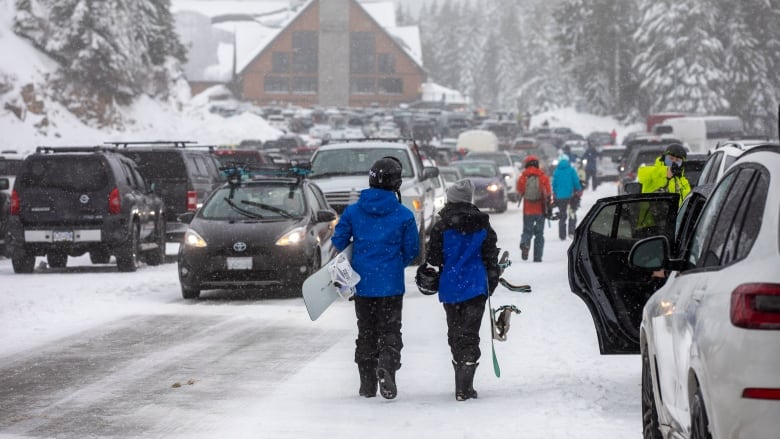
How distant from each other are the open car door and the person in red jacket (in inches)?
516

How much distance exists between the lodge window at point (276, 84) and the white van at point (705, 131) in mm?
66648

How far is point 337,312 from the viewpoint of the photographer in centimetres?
1691

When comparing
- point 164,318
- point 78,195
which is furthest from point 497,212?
point 164,318

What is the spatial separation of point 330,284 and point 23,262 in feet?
42.4

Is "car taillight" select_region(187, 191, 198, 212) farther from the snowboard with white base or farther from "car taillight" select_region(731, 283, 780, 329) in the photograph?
"car taillight" select_region(731, 283, 780, 329)

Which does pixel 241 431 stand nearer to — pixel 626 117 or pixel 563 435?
pixel 563 435

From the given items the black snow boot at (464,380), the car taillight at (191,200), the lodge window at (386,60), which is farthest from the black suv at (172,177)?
the lodge window at (386,60)

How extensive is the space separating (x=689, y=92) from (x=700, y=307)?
91717 mm

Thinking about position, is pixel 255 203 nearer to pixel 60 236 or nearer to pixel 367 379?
pixel 60 236

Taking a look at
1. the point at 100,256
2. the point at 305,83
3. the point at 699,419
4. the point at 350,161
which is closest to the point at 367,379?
the point at 699,419

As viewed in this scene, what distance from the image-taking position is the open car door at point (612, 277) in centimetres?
980

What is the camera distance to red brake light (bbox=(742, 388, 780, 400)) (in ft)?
16.7

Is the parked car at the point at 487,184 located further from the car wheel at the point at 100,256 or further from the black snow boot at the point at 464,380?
the black snow boot at the point at 464,380

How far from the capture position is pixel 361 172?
2391cm
